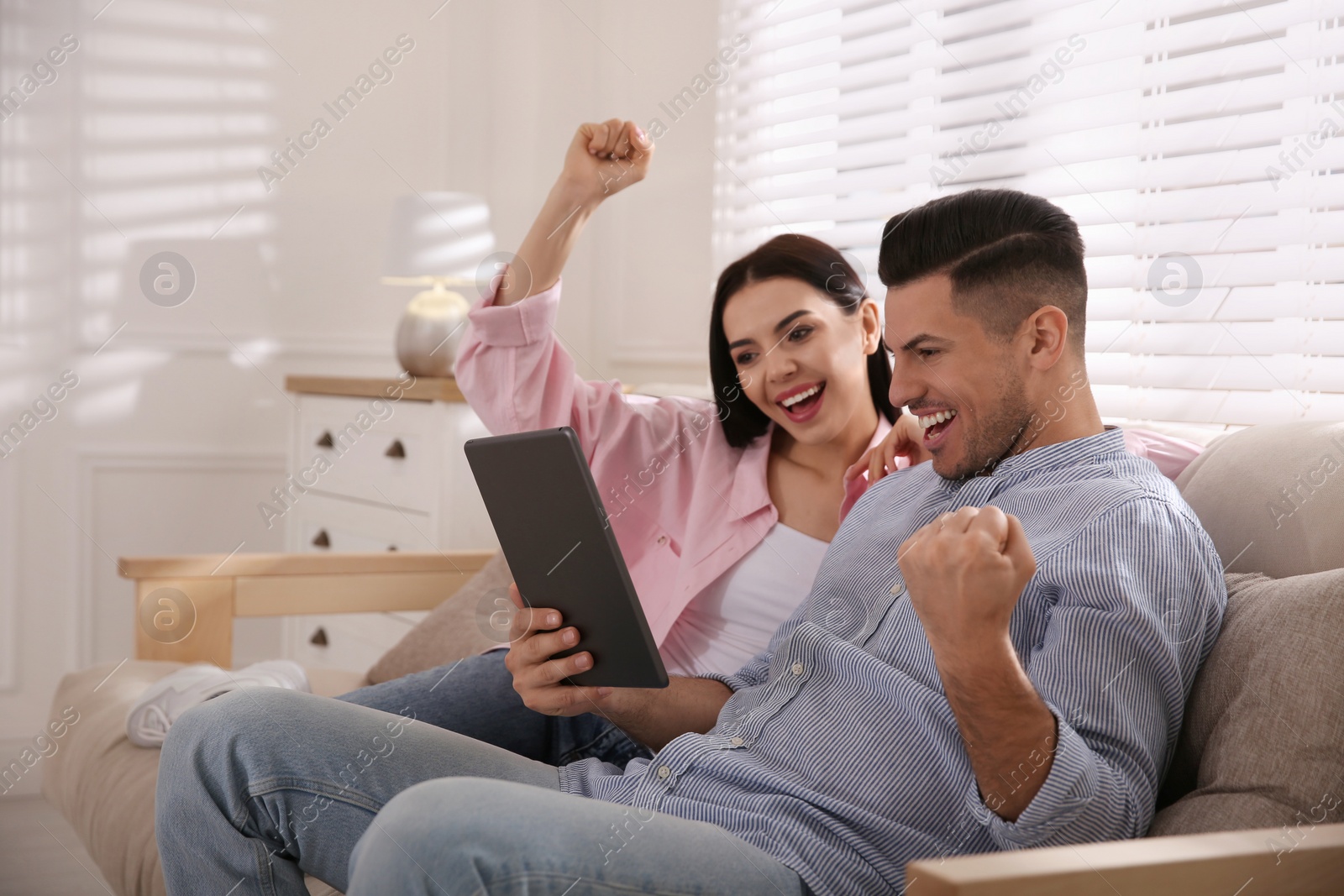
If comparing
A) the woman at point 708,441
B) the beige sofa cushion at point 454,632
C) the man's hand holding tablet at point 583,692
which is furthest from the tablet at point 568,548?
the beige sofa cushion at point 454,632

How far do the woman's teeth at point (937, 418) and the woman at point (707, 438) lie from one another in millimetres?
210

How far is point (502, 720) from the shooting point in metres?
1.46

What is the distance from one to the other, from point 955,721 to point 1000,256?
1.61 feet

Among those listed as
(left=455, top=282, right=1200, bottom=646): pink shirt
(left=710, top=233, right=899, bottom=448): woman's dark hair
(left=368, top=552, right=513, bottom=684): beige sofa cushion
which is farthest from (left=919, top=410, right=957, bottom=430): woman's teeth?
(left=368, top=552, right=513, bottom=684): beige sofa cushion

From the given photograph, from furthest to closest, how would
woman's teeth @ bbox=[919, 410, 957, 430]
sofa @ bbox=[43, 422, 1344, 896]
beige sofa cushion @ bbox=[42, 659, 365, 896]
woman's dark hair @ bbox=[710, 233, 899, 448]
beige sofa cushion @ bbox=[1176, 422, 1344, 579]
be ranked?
woman's dark hair @ bbox=[710, 233, 899, 448] → beige sofa cushion @ bbox=[42, 659, 365, 896] → woman's teeth @ bbox=[919, 410, 957, 430] → beige sofa cushion @ bbox=[1176, 422, 1344, 579] → sofa @ bbox=[43, 422, 1344, 896]

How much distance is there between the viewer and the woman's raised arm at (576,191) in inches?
62.5

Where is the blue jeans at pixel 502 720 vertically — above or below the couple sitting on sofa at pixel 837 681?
below

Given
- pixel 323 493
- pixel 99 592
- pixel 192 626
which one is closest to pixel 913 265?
pixel 192 626

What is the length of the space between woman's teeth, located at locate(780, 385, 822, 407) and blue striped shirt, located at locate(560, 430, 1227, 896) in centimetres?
44

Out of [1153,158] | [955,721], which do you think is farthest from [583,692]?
[1153,158]

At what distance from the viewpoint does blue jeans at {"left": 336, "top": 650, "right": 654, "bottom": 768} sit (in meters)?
1.44

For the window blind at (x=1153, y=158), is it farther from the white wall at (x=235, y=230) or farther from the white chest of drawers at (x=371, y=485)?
the white chest of drawers at (x=371, y=485)

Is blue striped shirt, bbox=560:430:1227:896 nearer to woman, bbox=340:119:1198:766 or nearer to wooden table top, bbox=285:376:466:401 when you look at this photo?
woman, bbox=340:119:1198:766

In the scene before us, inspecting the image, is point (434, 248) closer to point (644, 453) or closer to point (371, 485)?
point (371, 485)
